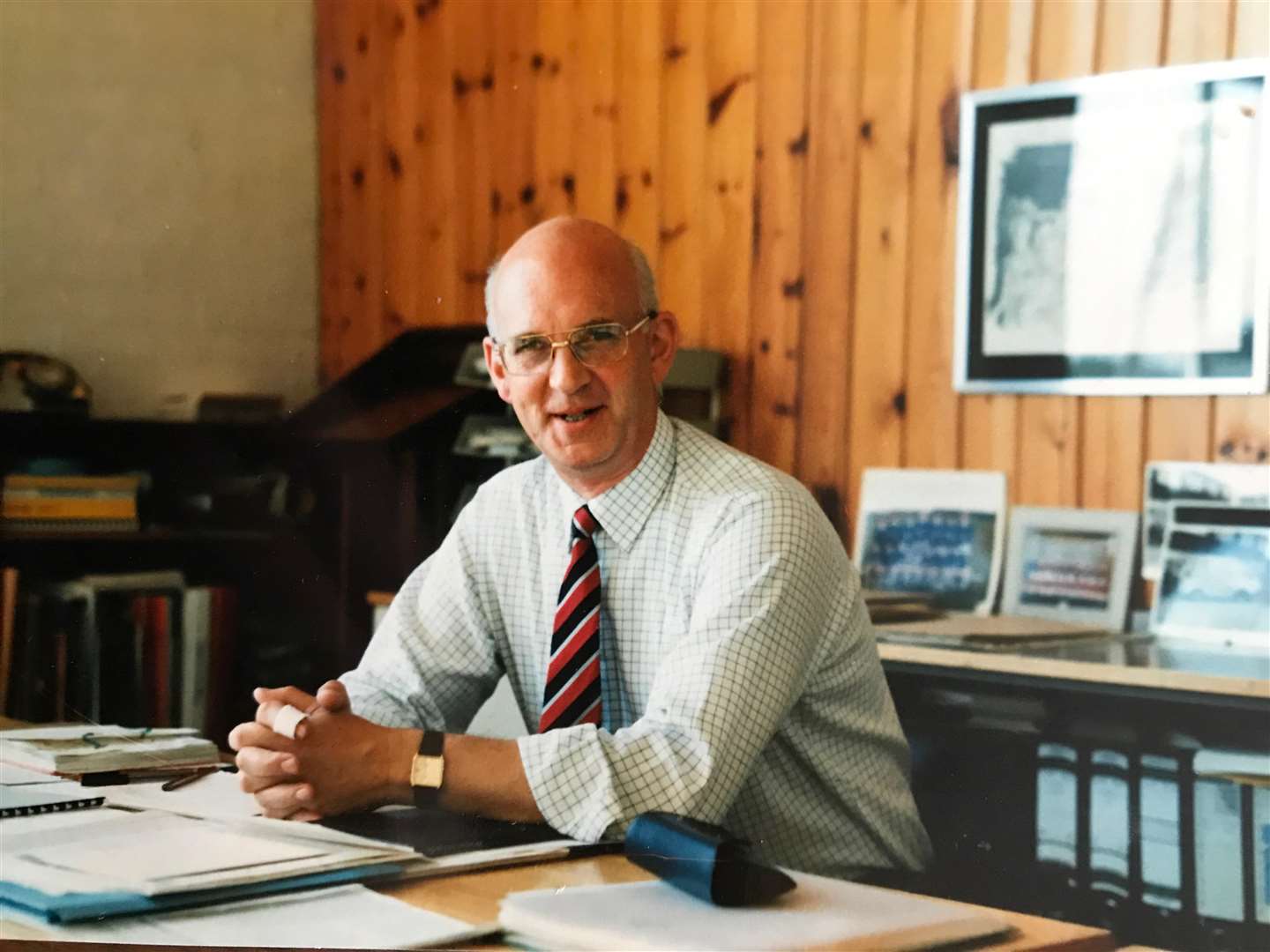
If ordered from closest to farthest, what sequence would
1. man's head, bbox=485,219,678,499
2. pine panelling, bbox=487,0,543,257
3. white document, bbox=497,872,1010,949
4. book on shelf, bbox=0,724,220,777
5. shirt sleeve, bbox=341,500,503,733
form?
white document, bbox=497,872,1010,949, book on shelf, bbox=0,724,220,777, man's head, bbox=485,219,678,499, shirt sleeve, bbox=341,500,503,733, pine panelling, bbox=487,0,543,257

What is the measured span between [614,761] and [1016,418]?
69 cm

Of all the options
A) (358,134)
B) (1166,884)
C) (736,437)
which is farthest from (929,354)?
(358,134)

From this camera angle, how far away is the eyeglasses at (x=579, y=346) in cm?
143

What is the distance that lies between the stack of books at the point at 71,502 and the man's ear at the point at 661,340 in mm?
757

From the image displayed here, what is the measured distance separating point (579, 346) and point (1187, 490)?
64 cm

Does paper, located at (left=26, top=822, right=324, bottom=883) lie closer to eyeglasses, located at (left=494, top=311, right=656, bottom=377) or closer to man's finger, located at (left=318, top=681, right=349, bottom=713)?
man's finger, located at (left=318, top=681, right=349, bottom=713)

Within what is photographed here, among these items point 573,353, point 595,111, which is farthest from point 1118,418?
point 595,111

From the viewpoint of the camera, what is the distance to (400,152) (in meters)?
1.76

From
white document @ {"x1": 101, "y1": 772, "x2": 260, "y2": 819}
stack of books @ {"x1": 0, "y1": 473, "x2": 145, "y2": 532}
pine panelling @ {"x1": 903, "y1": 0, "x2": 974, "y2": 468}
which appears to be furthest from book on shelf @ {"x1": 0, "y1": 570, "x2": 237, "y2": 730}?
pine panelling @ {"x1": 903, "y1": 0, "x2": 974, "y2": 468}

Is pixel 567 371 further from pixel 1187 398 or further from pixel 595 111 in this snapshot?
pixel 1187 398

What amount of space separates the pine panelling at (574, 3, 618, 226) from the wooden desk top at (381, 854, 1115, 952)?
0.82 metres

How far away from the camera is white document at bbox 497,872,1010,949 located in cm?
80

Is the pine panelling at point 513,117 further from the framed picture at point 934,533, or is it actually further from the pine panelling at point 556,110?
the framed picture at point 934,533

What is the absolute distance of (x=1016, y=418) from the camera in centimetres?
155
